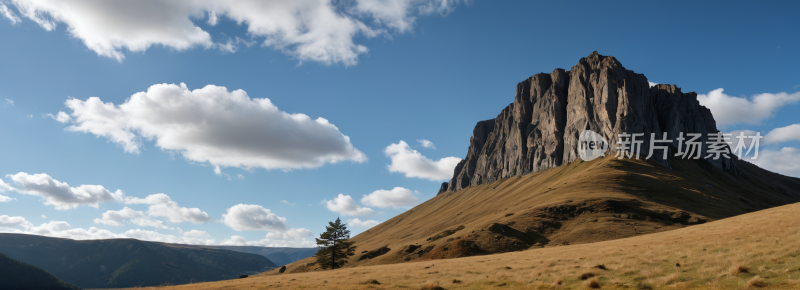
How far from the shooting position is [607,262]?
2836 cm

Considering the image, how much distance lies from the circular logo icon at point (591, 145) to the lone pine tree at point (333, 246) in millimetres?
113293

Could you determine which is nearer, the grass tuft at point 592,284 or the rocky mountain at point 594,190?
the grass tuft at point 592,284

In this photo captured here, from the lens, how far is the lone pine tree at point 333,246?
7900cm

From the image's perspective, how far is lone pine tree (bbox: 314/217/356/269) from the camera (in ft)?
259

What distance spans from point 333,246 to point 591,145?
121m

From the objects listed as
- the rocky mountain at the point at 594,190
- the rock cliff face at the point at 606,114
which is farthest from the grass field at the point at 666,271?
the rock cliff face at the point at 606,114

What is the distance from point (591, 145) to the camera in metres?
157

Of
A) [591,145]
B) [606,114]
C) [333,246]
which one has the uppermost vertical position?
[606,114]

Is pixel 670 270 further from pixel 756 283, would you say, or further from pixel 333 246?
pixel 333 246

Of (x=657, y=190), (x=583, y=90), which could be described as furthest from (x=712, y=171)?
(x=657, y=190)

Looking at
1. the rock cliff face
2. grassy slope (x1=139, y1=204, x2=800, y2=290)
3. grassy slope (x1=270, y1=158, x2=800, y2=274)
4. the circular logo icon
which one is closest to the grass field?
grassy slope (x1=139, y1=204, x2=800, y2=290)

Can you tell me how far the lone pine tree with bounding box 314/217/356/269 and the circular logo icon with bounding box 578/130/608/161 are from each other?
113293 millimetres

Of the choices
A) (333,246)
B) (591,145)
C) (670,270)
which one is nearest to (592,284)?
(670,270)

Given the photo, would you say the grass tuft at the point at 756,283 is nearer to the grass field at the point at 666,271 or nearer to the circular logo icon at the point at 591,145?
the grass field at the point at 666,271
